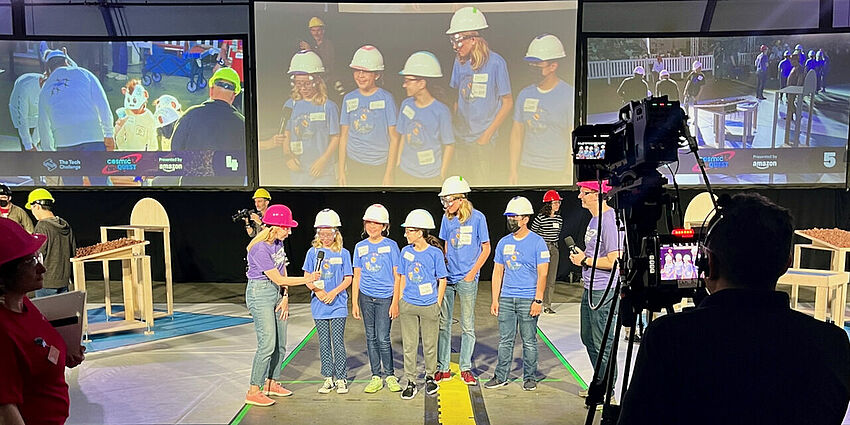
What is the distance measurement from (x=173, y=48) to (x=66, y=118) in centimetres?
203

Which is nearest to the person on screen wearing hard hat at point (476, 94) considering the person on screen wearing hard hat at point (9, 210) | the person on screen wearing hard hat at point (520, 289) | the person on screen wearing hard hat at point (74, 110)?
the person on screen wearing hard hat at point (520, 289)

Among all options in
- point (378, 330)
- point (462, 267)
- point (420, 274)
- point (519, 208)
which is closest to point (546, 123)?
point (519, 208)

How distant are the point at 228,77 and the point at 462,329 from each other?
5843 millimetres

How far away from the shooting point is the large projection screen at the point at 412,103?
8336mm

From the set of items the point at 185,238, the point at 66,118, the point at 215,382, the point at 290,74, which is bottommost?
the point at 215,382

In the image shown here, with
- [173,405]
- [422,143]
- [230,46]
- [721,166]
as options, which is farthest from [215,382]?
[721,166]

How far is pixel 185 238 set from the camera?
9.62 metres

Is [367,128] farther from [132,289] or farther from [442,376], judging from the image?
[442,376]

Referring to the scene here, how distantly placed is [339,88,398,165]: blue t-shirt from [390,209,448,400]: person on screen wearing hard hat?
3875 mm

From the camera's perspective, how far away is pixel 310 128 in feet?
27.9

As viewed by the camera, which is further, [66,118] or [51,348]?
[66,118]

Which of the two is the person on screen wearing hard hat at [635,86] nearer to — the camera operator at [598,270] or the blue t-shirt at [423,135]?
the blue t-shirt at [423,135]

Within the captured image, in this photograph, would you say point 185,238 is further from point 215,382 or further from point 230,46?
point 215,382

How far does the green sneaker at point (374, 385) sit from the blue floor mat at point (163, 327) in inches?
117
